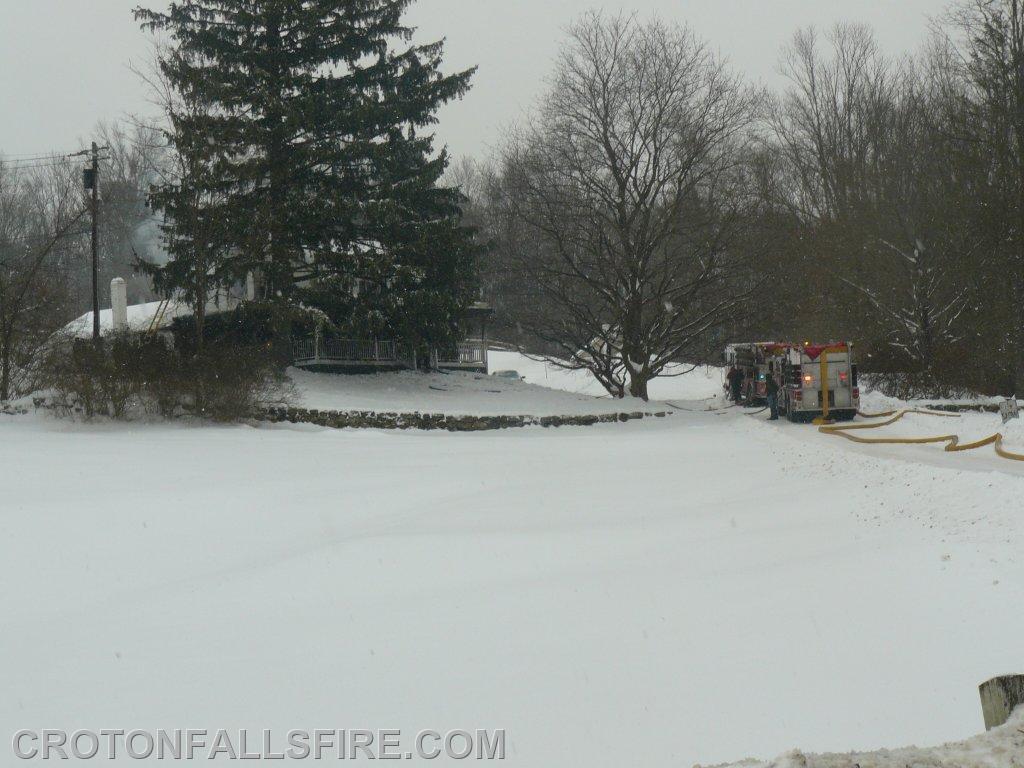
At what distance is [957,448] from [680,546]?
9087 millimetres

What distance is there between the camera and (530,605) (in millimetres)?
8531

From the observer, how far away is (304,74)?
31.4 meters

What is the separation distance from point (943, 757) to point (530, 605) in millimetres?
5783

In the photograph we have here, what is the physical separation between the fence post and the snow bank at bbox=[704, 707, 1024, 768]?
12cm

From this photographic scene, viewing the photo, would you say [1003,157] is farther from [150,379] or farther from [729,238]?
[150,379]

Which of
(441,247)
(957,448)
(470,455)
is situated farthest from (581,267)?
(957,448)

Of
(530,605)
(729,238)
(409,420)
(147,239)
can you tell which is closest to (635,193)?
(729,238)

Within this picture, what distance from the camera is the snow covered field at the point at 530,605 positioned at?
6277 mm

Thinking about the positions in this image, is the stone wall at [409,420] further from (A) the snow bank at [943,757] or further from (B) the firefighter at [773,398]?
(A) the snow bank at [943,757]

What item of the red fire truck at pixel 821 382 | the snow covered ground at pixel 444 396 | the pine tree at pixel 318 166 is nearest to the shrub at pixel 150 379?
the snow covered ground at pixel 444 396

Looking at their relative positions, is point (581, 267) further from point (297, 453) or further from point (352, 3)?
point (297, 453)

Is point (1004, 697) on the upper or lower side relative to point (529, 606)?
upper

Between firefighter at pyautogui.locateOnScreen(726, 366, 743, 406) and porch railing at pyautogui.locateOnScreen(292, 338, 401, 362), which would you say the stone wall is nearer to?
porch railing at pyautogui.locateOnScreen(292, 338, 401, 362)

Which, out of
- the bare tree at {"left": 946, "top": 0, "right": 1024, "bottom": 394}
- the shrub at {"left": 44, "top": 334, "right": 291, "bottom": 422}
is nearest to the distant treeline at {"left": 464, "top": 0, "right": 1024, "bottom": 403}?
the bare tree at {"left": 946, "top": 0, "right": 1024, "bottom": 394}
